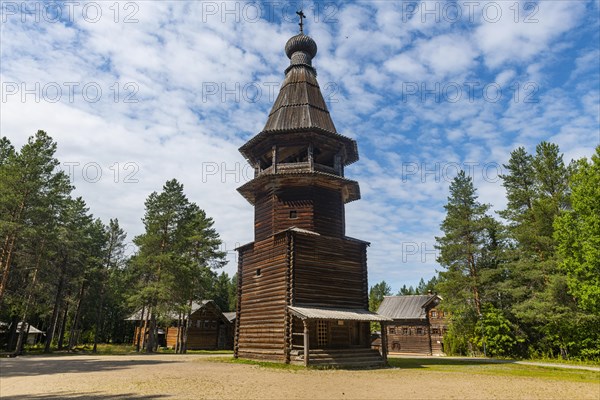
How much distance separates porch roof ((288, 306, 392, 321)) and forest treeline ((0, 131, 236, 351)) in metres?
19.2

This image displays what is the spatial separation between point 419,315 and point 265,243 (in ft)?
108

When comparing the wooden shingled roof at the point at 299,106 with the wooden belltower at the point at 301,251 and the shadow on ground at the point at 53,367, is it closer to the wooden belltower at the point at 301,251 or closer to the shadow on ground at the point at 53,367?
the wooden belltower at the point at 301,251

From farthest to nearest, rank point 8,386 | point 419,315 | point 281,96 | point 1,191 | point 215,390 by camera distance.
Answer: point 419,315 → point 281,96 → point 1,191 → point 8,386 → point 215,390

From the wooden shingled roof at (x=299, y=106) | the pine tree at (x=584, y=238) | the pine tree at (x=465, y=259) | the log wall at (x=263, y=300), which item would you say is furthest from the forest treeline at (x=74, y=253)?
the pine tree at (x=584, y=238)

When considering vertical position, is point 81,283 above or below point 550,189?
below

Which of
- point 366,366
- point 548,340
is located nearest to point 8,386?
point 366,366

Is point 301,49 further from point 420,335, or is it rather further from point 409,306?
point 420,335

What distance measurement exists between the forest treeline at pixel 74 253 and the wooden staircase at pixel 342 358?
19.4 meters

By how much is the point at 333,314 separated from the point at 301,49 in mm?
20508

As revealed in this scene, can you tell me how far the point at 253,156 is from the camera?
92.9ft

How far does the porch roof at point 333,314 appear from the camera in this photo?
20.6 metres

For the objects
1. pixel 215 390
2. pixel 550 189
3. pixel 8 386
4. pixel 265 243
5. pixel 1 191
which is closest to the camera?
pixel 215 390

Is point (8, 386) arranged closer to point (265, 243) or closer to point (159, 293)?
point (265, 243)

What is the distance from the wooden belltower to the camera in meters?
22.4
